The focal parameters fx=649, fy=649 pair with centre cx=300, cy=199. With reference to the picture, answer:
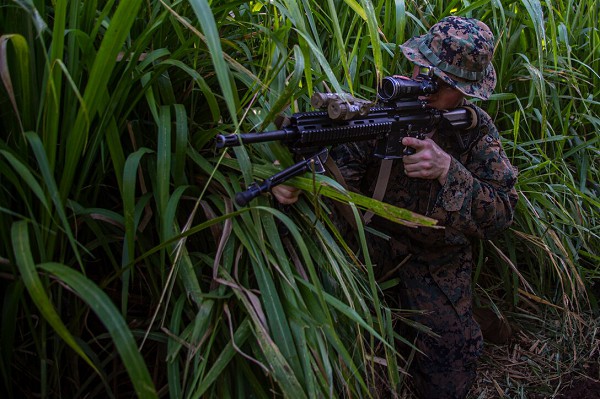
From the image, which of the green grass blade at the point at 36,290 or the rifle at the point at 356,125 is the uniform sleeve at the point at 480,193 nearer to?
the rifle at the point at 356,125

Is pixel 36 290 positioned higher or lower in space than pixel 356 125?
higher

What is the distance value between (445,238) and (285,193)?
0.94m

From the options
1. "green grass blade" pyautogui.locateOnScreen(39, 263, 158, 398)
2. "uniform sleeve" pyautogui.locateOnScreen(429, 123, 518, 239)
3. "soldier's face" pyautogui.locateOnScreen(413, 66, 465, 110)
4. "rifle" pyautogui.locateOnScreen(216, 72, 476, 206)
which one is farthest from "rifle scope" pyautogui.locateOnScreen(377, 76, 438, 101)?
"green grass blade" pyautogui.locateOnScreen(39, 263, 158, 398)

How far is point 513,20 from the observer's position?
2.93 m

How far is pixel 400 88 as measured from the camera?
1.98 metres

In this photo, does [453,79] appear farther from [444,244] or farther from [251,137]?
[251,137]

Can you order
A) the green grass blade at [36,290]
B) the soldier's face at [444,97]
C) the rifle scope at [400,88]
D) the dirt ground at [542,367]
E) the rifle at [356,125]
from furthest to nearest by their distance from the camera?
1. the dirt ground at [542,367]
2. the soldier's face at [444,97]
3. the rifle scope at [400,88]
4. the rifle at [356,125]
5. the green grass blade at [36,290]

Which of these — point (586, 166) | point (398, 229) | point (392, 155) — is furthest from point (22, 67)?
point (586, 166)

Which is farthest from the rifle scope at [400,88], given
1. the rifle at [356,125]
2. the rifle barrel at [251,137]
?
the rifle barrel at [251,137]

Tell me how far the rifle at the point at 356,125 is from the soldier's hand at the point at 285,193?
0.07 metres

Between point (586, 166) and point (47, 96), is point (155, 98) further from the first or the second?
point (586, 166)

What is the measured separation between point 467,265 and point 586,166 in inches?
37.5

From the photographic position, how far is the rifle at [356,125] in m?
Result: 1.51

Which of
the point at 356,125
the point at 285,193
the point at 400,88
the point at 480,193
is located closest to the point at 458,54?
the point at 400,88
